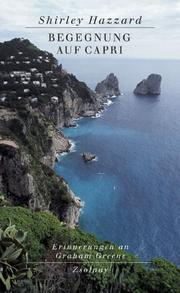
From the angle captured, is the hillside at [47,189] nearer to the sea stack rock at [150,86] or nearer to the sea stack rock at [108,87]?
the sea stack rock at [108,87]

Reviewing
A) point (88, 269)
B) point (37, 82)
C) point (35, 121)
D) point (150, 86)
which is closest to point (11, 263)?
point (88, 269)

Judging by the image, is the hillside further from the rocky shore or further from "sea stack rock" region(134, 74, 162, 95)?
"sea stack rock" region(134, 74, 162, 95)

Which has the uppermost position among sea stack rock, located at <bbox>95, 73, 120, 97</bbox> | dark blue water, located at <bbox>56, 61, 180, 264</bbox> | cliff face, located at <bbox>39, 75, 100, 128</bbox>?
sea stack rock, located at <bbox>95, 73, 120, 97</bbox>

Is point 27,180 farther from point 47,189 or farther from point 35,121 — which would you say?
point 35,121

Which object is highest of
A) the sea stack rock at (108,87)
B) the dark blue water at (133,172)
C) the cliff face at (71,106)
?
the sea stack rock at (108,87)

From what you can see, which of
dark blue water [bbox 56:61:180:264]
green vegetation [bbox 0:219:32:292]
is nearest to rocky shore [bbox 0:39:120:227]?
dark blue water [bbox 56:61:180:264]

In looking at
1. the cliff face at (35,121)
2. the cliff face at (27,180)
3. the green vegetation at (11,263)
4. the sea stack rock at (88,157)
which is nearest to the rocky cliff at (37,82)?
the cliff face at (35,121)

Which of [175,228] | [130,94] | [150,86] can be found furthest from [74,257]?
[150,86]
